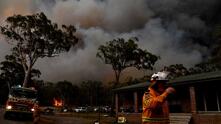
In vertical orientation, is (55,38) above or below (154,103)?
above

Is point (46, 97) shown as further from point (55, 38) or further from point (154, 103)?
point (154, 103)

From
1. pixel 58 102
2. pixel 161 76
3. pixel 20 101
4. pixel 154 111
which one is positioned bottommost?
pixel 154 111

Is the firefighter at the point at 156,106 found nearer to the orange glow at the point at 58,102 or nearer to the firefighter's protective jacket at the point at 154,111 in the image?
the firefighter's protective jacket at the point at 154,111

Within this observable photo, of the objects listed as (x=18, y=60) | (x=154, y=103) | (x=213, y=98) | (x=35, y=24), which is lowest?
(x=154, y=103)

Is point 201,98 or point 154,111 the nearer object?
point 154,111

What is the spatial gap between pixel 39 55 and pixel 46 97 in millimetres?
80745

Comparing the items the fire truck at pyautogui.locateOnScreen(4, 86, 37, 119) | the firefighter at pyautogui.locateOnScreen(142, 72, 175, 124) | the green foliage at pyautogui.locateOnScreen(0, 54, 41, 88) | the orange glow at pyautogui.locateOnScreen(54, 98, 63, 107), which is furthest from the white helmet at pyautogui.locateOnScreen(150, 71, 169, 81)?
the orange glow at pyautogui.locateOnScreen(54, 98, 63, 107)

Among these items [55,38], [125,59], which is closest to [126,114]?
[55,38]

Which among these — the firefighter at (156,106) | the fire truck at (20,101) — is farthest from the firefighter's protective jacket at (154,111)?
the fire truck at (20,101)

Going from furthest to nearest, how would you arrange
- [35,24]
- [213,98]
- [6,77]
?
1. [6,77]
2. [35,24]
3. [213,98]

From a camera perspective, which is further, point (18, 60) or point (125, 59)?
point (125, 59)

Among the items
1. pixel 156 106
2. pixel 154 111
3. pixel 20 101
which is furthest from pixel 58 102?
pixel 156 106

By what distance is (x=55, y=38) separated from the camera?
46.6 meters

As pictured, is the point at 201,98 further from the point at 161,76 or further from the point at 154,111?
the point at 161,76
